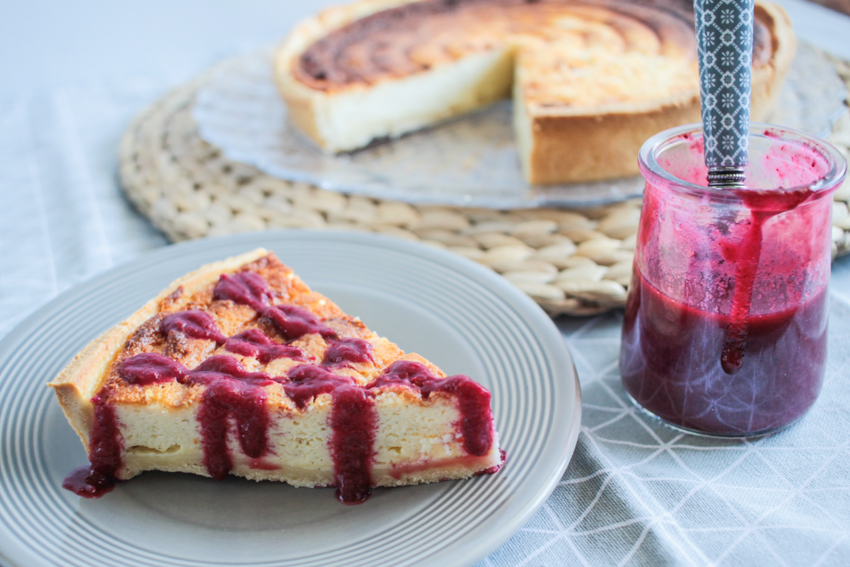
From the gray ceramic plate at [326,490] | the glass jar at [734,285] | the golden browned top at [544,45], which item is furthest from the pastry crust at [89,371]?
the golden browned top at [544,45]

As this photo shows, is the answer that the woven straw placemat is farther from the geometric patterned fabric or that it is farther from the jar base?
the jar base

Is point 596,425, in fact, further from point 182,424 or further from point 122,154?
point 122,154

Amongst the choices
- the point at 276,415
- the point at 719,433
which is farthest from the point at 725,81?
the point at 276,415

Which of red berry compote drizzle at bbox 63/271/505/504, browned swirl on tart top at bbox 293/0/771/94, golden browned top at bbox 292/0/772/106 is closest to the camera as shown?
red berry compote drizzle at bbox 63/271/505/504

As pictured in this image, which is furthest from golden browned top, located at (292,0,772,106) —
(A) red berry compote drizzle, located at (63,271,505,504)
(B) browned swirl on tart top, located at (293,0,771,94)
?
(A) red berry compote drizzle, located at (63,271,505,504)

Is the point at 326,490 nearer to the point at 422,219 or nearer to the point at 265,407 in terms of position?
the point at 265,407

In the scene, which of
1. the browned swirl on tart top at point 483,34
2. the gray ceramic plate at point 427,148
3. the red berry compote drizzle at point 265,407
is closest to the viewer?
the red berry compote drizzle at point 265,407

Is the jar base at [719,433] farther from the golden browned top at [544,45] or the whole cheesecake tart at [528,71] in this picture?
the golden browned top at [544,45]
